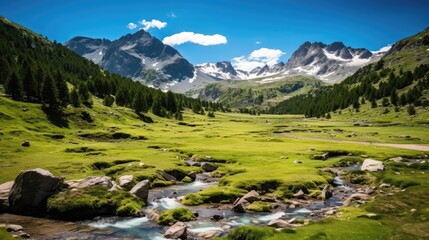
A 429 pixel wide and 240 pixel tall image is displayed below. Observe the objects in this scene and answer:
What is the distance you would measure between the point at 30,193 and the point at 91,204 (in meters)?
7.36

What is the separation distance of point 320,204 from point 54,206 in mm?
33065

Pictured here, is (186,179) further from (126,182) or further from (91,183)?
(91,183)

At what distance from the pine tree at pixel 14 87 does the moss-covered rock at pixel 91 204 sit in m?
98.0

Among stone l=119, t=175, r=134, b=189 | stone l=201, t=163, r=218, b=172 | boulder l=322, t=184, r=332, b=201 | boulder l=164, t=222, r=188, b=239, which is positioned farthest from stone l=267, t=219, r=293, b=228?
stone l=201, t=163, r=218, b=172

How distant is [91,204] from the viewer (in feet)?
129

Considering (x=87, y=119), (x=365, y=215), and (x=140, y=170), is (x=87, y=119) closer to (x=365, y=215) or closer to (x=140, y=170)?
(x=140, y=170)

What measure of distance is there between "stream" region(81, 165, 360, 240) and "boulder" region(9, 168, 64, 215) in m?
7.13

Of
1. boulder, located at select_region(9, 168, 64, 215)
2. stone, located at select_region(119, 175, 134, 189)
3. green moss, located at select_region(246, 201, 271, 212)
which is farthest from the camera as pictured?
→ stone, located at select_region(119, 175, 134, 189)

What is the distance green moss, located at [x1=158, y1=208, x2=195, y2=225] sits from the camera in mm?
36719

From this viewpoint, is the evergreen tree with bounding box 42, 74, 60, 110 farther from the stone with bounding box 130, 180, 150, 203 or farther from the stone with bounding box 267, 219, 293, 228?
the stone with bounding box 267, 219, 293, 228

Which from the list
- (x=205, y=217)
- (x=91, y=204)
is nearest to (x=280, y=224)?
(x=205, y=217)

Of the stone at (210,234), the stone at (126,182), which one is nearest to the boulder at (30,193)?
the stone at (126,182)

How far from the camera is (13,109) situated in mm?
108938

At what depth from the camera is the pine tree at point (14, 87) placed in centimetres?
12100
